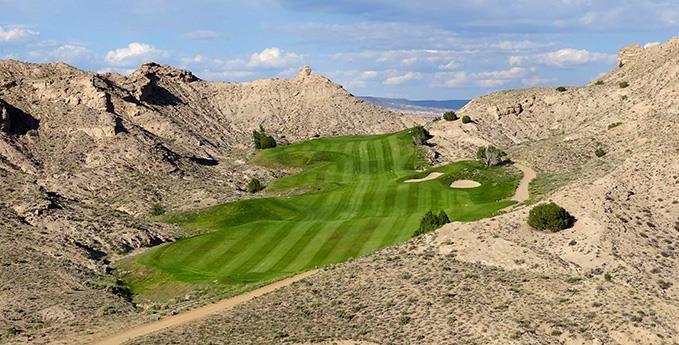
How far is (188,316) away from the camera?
112ft

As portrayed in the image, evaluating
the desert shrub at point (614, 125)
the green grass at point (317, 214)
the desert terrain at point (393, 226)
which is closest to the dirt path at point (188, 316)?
the desert terrain at point (393, 226)

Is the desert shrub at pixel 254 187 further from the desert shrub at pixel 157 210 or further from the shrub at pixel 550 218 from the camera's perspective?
the shrub at pixel 550 218

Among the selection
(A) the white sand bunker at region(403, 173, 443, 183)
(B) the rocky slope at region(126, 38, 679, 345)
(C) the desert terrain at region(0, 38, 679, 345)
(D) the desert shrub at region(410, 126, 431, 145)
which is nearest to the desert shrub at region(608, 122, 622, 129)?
(C) the desert terrain at region(0, 38, 679, 345)

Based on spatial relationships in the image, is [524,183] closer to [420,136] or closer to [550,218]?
[420,136]

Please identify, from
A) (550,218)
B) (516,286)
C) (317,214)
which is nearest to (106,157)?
(317,214)

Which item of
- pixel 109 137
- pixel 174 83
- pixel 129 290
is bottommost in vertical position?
pixel 129 290

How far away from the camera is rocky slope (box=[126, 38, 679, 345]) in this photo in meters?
28.2

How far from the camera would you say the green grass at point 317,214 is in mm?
45219

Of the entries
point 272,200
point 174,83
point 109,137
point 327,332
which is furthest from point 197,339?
point 174,83

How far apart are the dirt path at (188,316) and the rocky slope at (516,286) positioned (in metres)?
1.34

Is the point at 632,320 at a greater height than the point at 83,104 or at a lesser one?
lesser

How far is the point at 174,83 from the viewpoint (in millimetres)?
141375

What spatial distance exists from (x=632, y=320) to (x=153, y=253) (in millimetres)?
34367

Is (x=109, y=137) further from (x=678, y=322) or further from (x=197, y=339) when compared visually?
(x=678, y=322)
